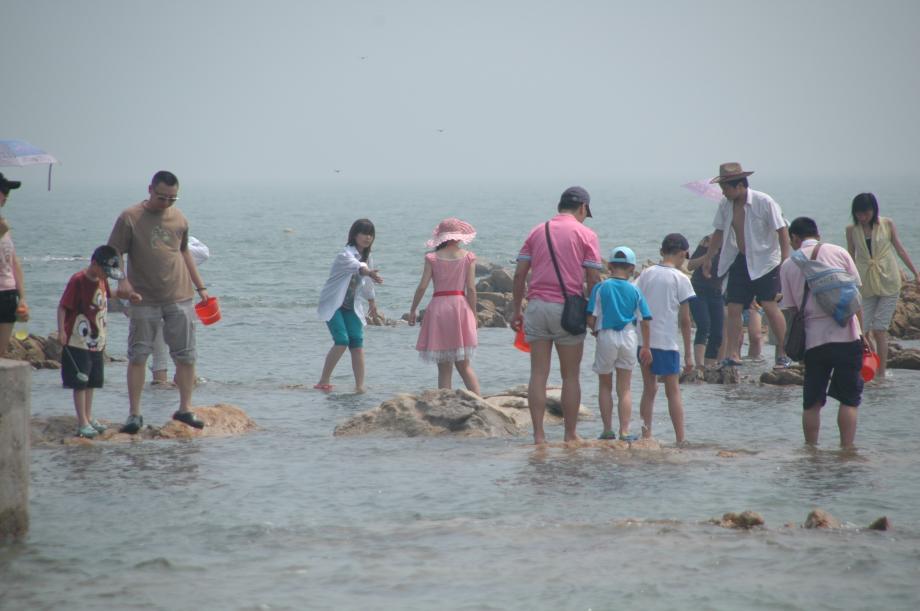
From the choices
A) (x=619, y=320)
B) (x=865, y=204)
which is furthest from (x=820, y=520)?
(x=865, y=204)

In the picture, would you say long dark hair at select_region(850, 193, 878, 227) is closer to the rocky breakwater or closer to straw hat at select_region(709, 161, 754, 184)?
straw hat at select_region(709, 161, 754, 184)

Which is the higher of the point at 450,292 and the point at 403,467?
the point at 450,292

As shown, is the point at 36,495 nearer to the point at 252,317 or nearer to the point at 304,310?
the point at 252,317

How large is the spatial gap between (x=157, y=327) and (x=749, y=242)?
5772 mm

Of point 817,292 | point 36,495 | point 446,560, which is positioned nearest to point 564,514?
point 446,560

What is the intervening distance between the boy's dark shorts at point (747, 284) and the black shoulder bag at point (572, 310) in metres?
3.59

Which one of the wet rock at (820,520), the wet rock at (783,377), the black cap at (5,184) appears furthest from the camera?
the wet rock at (783,377)

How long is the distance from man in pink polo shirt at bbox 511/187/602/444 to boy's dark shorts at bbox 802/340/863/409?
66.2 inches

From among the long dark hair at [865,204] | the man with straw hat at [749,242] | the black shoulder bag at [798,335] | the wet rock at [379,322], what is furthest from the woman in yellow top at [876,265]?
the wet rock at [379,322]

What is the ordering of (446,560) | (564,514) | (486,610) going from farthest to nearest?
(564,514)
(446,560)
(486,610)

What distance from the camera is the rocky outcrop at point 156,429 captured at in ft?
28.9

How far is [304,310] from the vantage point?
22953 mm

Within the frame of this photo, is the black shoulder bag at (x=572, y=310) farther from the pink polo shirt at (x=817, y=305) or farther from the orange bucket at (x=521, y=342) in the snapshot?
the pink polo shirt at (x=817, y=305)

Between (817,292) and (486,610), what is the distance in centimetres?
407
